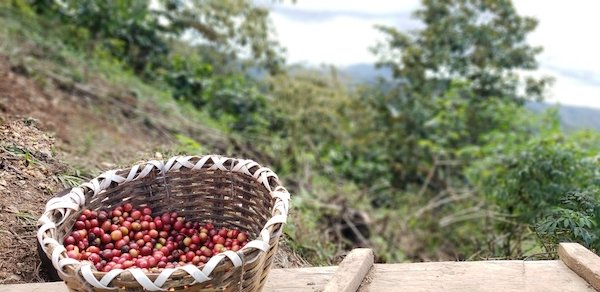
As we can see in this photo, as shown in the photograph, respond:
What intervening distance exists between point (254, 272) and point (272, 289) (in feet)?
1.10

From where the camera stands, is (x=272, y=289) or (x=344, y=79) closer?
(x=272, y=289)

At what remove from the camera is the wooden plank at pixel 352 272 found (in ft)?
5.58

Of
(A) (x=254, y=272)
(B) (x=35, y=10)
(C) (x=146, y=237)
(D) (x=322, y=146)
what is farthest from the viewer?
(B) (x=35, y=10)

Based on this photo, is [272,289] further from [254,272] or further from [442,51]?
[442,51]

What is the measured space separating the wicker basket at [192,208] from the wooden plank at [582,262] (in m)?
0.98

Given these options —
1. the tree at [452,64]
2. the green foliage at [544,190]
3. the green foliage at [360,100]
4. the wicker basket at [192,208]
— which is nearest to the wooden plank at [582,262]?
the green foliage at [544,190]

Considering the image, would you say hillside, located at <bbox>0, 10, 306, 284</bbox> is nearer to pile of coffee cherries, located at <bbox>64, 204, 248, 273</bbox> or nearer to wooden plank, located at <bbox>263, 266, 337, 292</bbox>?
pile of coffee cherries, located at <bbox>64, 204, 248, 273</bbox>

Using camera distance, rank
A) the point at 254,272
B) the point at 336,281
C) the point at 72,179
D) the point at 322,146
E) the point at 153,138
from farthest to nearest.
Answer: the point at 322,146 → the point at 153,138 → the point at 72,179 → the point at 336,281 → the point at 254,272

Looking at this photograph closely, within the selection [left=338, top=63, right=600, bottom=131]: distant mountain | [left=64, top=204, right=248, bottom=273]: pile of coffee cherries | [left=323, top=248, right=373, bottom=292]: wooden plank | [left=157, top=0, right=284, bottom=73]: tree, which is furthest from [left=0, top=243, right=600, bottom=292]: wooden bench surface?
[left=157, top=0, right=284, bottom=73]: tree

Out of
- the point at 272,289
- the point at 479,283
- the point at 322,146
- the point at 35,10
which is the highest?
the point at 35,10

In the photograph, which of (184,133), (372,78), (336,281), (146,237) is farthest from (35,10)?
(336,281)

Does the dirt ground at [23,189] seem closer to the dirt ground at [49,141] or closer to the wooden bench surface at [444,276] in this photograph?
the dirt ground at [49,141]

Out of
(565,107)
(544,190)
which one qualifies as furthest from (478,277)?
(565,107)

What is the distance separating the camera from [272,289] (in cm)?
183
